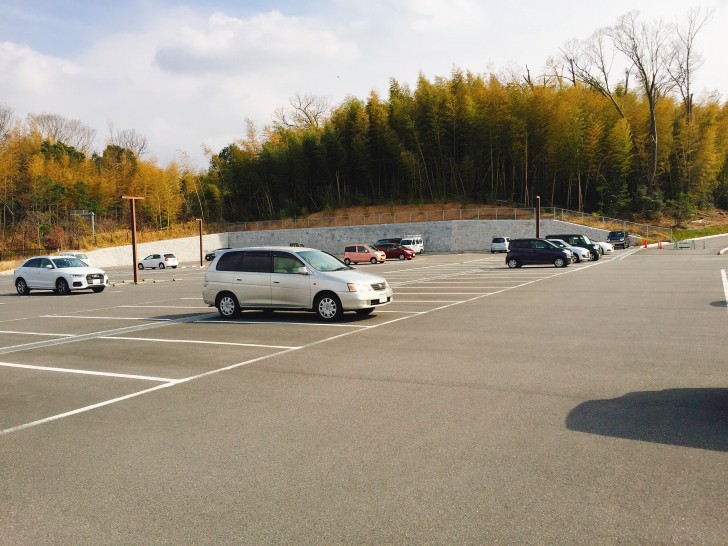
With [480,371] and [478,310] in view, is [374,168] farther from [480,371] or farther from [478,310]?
[480,371]

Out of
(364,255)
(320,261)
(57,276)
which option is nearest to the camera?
(320,261)

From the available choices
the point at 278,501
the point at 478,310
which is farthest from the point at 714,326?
the point at 278,501

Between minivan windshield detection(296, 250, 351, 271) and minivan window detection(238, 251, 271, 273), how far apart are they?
0.74m

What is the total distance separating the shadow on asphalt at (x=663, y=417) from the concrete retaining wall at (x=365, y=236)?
46.0 metres

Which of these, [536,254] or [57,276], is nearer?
[57,276]

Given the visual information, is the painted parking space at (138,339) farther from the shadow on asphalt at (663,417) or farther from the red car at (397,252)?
the red car at (397,252)

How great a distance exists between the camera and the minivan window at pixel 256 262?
13156 millimetres

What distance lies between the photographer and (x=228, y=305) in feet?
44.7

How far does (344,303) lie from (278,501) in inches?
333

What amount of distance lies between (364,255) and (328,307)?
29.3m

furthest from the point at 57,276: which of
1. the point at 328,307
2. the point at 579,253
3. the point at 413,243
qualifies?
the point at 413,243

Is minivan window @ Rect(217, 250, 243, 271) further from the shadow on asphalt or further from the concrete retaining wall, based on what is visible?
the concrete retaining wall

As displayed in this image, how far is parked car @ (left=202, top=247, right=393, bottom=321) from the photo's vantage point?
12.4m

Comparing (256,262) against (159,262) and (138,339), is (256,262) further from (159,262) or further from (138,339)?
(159,262)
